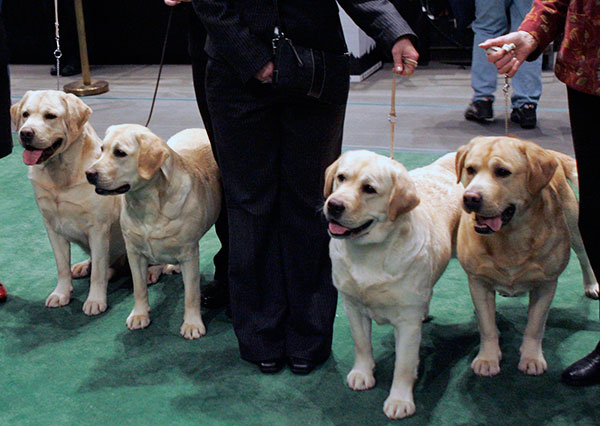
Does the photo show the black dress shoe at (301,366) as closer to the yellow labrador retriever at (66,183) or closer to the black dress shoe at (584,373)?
the black dress shoe at (584,373)

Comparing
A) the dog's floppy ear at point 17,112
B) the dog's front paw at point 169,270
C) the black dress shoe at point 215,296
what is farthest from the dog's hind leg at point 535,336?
the dog's floppy ear at point 17,112

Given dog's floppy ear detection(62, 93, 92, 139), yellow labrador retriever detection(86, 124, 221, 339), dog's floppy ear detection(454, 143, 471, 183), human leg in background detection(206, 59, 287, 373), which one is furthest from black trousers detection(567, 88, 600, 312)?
dog's floppy ear detection(62, 93, 92, 139)

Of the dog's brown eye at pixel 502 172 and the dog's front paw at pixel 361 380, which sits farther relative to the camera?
the dog's front paw at pixel 361 380

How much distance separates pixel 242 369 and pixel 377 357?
0.50 metres

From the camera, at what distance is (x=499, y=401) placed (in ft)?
8.11

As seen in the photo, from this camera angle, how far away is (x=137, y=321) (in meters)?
3.05

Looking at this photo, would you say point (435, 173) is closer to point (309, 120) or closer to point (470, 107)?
point (309, 120)

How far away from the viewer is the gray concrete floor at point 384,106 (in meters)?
5.44

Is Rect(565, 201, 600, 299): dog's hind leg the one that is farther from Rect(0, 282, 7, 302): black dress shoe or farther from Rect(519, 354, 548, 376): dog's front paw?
Rect(0, 282, 7, 302): black dress shoe

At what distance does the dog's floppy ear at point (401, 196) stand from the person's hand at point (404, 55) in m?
0.35

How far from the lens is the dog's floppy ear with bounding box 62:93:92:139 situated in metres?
3.04

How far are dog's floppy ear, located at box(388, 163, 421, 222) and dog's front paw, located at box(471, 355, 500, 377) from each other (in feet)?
2.43

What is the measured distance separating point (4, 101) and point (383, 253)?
1.89 metres

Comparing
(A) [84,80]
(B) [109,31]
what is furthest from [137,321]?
(B) [109,31]
